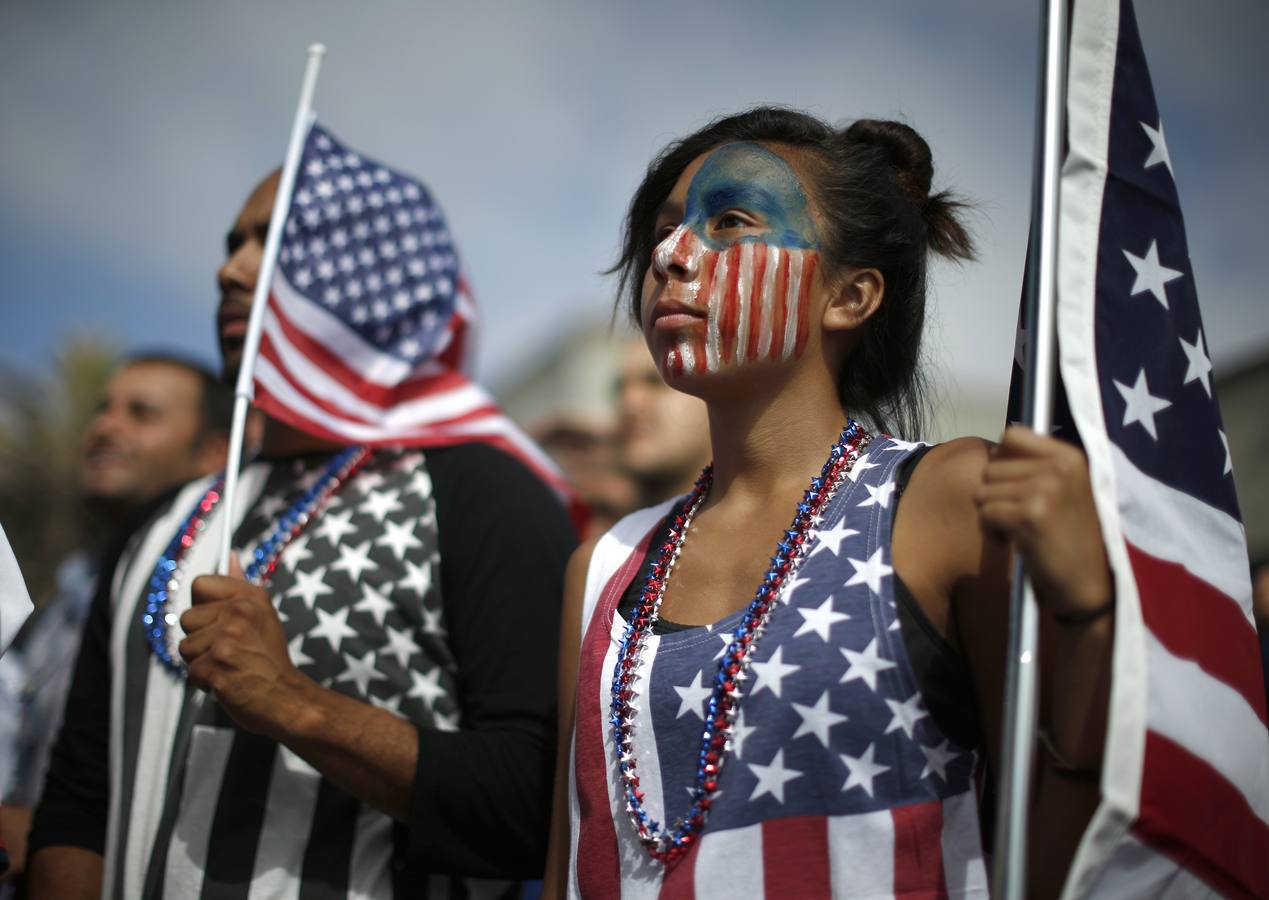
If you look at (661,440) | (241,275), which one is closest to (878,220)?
(241,275)

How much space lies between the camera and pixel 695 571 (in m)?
2.33

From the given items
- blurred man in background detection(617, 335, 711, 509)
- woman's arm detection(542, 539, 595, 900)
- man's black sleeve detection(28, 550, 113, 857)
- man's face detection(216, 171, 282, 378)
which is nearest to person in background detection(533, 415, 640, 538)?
blurred man in background detection(617, 335, 711, 509)

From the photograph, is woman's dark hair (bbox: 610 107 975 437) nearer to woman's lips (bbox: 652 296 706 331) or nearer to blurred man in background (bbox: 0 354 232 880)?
woman's lips (bbox: 652 296 706 331)

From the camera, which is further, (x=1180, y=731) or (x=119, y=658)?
(x=119, y=658)

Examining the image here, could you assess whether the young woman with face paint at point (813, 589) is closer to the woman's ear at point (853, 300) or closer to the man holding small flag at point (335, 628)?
the woman's ear at point (853, 300)

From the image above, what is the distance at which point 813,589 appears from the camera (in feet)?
6.75

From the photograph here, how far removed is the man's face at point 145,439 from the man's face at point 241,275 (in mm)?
1954

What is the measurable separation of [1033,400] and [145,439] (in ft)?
14.4

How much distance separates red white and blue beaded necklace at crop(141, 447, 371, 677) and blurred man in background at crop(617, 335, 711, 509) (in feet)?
5.25

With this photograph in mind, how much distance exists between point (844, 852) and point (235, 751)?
4.91ft

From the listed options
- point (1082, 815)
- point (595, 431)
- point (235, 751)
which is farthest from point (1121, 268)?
point (595, 431)

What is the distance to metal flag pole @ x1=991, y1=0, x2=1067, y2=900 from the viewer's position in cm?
162

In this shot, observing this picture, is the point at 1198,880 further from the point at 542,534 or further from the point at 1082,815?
the point at 542,534

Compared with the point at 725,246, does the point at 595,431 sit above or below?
below
